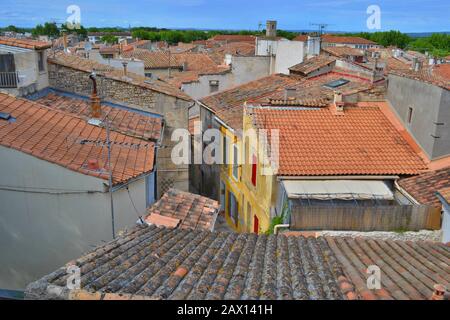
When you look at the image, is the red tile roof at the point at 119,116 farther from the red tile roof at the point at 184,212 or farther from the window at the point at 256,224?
the window at the point at 256,224

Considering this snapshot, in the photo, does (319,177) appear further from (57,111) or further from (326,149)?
(57,111)

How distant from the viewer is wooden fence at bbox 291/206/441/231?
9.78 metres

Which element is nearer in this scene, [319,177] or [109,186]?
[109,186]

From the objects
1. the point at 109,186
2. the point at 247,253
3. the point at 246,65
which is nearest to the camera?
the point at 247,253

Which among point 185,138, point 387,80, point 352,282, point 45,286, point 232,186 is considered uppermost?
point 387,80

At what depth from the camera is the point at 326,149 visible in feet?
41.2

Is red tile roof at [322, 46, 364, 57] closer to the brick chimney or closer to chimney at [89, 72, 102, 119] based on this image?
the brick chimney

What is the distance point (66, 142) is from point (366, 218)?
24.7 ft

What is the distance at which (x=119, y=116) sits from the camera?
49.9 ft

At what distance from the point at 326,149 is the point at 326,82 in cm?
798

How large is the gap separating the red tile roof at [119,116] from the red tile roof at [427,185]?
7425 mm

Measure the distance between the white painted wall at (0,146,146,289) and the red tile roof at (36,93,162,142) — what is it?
389 cm

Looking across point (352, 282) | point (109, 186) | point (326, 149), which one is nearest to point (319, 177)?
point (326, 149)

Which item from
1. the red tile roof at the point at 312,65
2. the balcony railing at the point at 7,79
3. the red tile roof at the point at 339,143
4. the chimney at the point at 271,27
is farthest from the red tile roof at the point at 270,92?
the chimney at the point at 271,27
